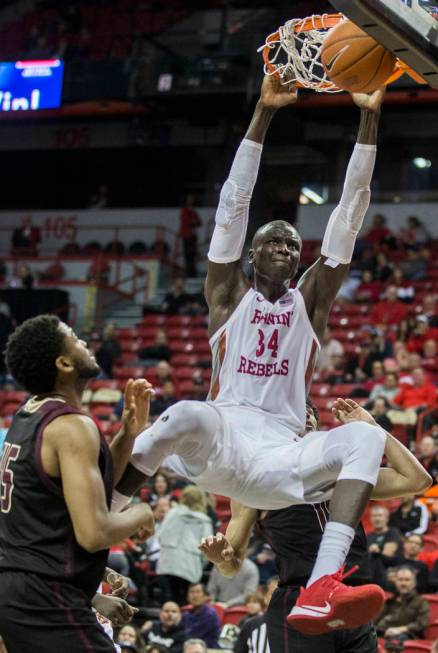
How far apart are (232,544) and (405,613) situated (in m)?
4.43

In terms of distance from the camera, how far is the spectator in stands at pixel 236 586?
11125 mm

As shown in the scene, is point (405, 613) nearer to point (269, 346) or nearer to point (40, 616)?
point (269, 346)

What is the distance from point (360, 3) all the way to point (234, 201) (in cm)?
130

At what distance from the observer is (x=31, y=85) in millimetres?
22000

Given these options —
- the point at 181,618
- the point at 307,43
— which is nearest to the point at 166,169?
the point at 181,618

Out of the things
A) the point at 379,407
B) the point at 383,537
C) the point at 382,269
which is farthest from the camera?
the point at 382,269

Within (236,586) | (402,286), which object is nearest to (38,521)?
(236,586)

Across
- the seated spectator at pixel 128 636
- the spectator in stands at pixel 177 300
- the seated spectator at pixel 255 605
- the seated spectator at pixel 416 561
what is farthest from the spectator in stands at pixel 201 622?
the spectator in stands at pixel 177 300

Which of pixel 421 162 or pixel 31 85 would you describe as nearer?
pixel 31 85

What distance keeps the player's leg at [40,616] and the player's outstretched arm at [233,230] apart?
5.84ft

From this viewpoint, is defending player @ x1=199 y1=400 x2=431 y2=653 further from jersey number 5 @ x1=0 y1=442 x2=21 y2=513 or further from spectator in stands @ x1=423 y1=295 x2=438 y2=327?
spectator in stands @ x1=423 y1=295 x2=438 y2=327

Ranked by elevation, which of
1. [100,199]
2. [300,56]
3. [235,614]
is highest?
[100,199]

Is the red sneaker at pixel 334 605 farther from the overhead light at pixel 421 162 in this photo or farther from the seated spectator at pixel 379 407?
the overhead light at pixel 421 162

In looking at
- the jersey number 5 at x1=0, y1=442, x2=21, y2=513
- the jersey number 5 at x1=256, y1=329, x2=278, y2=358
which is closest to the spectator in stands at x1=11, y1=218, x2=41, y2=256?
the jersey number 5 at x1=256, y1=329, x2=278, y2=358
